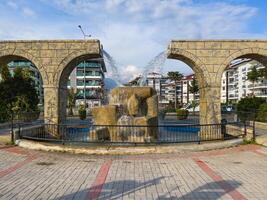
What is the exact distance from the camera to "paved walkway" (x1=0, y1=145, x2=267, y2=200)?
6.49 meters

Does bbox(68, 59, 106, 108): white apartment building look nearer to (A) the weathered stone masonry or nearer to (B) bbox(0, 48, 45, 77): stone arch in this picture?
(B) bbox(0, 48, 45, 77): stone arch

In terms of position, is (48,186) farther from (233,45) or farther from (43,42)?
(233,45)

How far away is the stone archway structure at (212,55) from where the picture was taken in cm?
1664

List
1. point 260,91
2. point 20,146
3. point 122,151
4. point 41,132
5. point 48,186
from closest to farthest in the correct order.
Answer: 1. point 48,186
2. point 122,151
3. point 20,146
4. point 41,132
5. point 260,91

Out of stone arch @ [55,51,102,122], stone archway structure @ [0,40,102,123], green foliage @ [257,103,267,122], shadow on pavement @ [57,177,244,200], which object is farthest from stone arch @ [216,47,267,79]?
shadow on pavement @ [57,177,244,200]

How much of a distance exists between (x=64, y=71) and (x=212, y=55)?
741 cm

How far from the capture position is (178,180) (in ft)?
24.9

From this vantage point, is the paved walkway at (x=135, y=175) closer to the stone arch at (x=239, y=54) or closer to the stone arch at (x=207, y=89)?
the stone arch at (x=207, y=89)

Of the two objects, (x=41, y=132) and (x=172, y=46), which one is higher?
(x=172, y=46)

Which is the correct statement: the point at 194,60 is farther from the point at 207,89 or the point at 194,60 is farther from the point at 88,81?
the point at 88,81

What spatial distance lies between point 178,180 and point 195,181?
37 centimetres

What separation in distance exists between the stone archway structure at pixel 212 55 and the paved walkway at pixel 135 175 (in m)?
5.58

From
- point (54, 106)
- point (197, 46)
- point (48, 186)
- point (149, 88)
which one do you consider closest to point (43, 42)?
point (54, 106)

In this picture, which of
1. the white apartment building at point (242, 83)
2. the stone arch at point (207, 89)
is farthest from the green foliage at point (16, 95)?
the white apartment building at point (242, 83)
